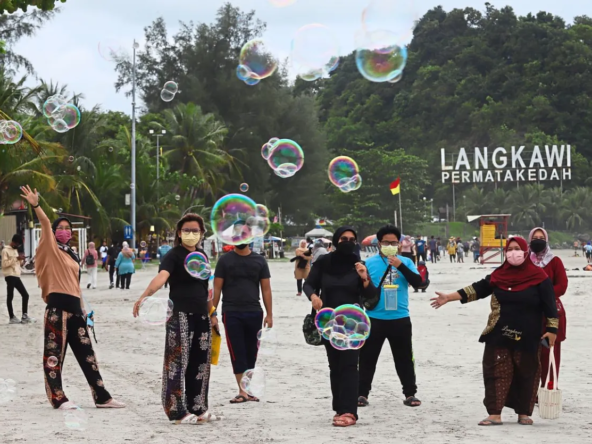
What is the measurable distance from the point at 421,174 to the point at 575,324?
7983 centimetres

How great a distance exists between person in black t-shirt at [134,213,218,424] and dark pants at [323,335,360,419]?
0.92 metres

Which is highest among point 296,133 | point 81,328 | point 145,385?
point 296,133

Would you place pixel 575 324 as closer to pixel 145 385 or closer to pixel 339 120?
pixel 145 385

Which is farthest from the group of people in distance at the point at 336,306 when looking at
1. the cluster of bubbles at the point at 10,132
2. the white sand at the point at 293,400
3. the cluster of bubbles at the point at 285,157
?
the cluster of bubbles at the point at 285,157

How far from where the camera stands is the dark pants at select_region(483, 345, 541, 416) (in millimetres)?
7191

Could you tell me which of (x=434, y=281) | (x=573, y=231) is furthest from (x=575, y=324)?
(x=573, y=231)

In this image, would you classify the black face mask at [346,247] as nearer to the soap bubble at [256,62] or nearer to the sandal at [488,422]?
the sandal at [488,422]

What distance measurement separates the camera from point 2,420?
24.2ft

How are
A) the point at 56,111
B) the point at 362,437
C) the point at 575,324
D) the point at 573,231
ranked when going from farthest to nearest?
the point at 573,231 → the point at 56,111 → the point at 575,324 → the point at 362,437

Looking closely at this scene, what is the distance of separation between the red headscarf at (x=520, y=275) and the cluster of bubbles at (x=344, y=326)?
3.38 ft

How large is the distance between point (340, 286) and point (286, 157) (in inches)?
493

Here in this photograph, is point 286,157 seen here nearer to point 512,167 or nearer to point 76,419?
point 76,419

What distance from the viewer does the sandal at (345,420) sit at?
7039 mm

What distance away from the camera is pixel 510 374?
723 cm
